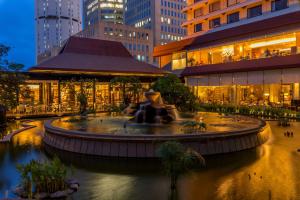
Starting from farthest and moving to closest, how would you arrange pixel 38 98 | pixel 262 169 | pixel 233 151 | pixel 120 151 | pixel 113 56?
pixel 113 56 → pixel 38 98 → pixel 233 151 → pixel 120 151 → pixel 262 169

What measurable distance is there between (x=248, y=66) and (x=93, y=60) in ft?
57.0

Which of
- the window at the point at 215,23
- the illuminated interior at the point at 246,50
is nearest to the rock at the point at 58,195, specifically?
the illuminated interior at the point at 246,50

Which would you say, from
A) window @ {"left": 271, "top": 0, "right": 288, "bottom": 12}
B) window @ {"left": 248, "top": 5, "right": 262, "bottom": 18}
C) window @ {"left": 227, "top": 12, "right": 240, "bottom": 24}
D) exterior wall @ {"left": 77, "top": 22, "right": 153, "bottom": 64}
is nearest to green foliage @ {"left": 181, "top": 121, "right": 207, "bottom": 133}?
window @ {"left": 271, "top": 0, "right": 288, "bottom": 12}

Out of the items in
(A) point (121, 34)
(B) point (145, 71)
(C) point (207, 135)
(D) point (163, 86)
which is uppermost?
(A) point (121, 34)

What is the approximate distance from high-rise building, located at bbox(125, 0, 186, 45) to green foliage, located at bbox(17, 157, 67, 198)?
10798 centimetres

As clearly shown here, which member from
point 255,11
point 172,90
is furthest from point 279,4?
point 172,90

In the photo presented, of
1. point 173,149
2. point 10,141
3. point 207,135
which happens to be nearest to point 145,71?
point 10,141

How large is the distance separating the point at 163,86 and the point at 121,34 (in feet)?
274

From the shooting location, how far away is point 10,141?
14.3 m

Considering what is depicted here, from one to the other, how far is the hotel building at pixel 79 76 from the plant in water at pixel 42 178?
2014 centimetres

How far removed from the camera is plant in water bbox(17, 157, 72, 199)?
6598 mm

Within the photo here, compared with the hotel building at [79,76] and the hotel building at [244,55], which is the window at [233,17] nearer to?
the hotel building at [244,55]

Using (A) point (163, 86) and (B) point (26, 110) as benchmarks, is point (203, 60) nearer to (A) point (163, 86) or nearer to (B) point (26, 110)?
(A) point (163, 86)

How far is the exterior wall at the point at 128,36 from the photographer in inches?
3848
